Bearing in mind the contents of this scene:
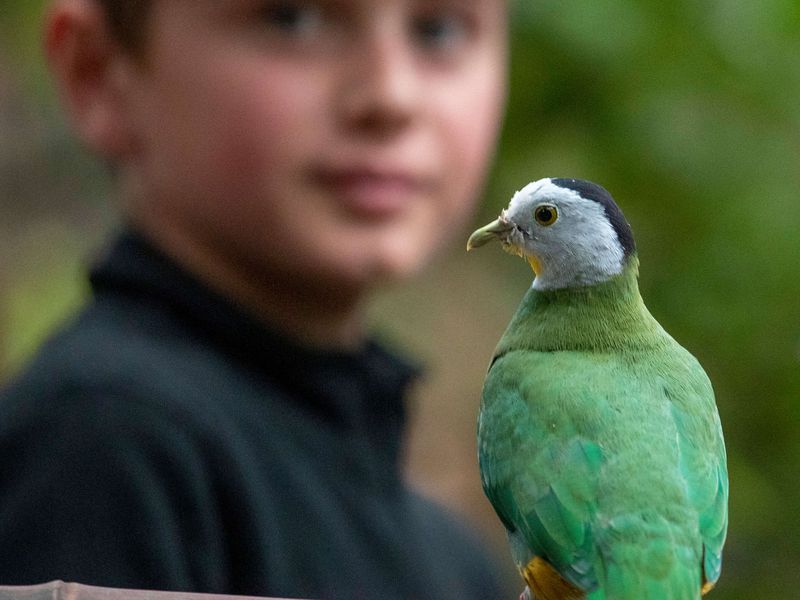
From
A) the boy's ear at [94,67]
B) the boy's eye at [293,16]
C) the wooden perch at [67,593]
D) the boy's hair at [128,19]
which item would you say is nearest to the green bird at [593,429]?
the wooden perch at [67,593]

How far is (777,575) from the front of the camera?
10.4 feet

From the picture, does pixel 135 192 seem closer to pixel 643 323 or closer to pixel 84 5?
pixel 84 5

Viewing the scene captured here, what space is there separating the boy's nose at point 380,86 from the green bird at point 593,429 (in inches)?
37.9

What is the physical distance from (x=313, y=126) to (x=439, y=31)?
1.20 ft

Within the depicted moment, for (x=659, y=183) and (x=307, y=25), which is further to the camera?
(x=659, y=183)

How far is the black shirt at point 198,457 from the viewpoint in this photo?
217 centimetres

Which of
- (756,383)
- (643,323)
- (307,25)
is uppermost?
(307,25)

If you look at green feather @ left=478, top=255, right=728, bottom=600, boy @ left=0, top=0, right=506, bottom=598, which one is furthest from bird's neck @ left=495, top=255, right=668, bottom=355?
boy @ left=0, top=0, right=506, bottom=598

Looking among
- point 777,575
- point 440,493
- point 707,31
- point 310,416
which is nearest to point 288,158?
point 310,416

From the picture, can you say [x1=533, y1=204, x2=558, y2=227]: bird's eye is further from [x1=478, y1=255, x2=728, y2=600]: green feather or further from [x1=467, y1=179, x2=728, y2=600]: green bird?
[x1=478, y1=255, x2=728, y2=600]: green feather

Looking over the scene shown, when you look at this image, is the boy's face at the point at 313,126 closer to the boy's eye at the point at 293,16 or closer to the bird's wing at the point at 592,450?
the boy's eye at the point at 293,16

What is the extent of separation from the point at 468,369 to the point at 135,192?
3050 millimetres

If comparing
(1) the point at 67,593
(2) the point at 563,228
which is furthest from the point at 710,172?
(1) the point at 67,593

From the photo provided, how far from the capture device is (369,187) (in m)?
2.51
